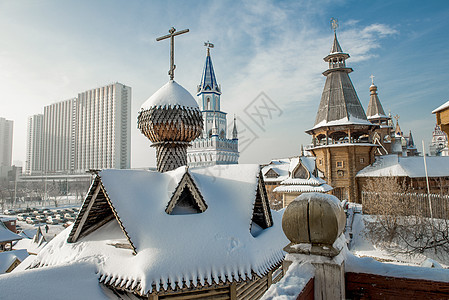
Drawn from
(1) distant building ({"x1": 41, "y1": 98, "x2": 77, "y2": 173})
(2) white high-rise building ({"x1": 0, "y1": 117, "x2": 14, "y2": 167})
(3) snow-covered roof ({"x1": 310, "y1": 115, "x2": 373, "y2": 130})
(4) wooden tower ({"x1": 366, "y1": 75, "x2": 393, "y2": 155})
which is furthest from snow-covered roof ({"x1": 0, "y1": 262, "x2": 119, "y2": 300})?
(2) white high-rise building ({"x1": 0, "y1": 117, "x2": 14, "y2": 167})

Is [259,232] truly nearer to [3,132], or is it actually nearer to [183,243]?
[183,243]

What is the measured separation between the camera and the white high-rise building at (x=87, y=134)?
254 feet

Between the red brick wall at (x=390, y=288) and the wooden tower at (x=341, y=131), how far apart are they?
77.9ft

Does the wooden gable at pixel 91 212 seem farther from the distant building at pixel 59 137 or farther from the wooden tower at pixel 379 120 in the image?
the distant building at pixel 59 137

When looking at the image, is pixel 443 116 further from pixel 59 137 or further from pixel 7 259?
pixel 59 137

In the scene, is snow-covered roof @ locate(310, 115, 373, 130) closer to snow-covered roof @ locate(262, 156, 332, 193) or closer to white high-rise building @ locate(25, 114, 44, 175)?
snow-covered roof @ locate(262, 156, 332, 193)

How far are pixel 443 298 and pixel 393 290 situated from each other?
351 mm

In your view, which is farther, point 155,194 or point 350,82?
point 350,82

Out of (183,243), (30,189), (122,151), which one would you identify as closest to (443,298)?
(183,243)

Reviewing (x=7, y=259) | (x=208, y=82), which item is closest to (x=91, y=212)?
(x=7, y=259)

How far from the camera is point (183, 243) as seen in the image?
175 inches

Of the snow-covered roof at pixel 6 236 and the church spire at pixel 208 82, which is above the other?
the church spire at pixel 208 82

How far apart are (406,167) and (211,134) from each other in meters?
34.2

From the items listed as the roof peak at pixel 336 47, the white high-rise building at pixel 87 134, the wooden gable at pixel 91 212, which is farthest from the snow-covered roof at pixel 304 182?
the white high-rise building at pixel 87 134
